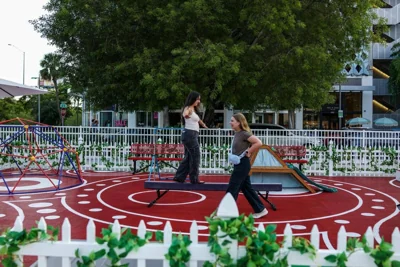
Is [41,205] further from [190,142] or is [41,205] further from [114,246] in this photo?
[114,246]

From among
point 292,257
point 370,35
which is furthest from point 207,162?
point 292,257

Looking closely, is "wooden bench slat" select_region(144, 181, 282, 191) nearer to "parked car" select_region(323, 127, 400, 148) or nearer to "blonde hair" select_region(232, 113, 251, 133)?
"blonde hair" select_region(232, 113, 251, 133)

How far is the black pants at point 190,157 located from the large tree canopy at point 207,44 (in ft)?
17.7

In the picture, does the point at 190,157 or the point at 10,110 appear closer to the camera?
the point at 190,157

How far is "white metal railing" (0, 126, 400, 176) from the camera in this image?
46.3 ft

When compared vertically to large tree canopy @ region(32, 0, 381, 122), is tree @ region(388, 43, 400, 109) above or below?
above

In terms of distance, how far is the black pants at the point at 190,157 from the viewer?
25.2 ft

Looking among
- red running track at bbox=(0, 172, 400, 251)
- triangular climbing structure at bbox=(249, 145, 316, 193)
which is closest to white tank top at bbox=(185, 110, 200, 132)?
red running track at bbox=(0, 172, 400, 251)

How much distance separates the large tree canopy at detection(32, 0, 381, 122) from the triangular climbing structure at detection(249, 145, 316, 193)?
367cm

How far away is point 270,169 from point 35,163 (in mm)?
8559

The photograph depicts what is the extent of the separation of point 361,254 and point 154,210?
5644 millimetres

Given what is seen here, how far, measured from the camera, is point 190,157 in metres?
7.82

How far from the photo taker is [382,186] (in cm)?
1180

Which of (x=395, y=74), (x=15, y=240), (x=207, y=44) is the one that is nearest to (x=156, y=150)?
(x=207, y=44)
